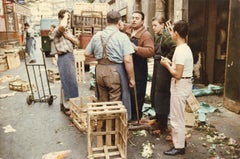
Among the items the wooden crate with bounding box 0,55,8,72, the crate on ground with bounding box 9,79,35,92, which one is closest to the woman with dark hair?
the crate on ground with bounding box 9,79,35,92

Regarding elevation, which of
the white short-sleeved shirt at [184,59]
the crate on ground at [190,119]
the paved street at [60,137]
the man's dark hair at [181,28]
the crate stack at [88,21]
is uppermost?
the crate stack at [88,21]

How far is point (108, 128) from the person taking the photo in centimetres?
450

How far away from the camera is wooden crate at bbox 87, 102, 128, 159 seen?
13.8 feet

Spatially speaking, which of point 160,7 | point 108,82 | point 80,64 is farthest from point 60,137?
point 160,7

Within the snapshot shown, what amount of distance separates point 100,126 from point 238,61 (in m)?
4.16

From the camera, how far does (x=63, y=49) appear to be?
6375mm

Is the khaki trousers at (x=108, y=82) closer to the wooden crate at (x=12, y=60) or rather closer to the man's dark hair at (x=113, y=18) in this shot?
the man's dark hair at (x=113, y=18)

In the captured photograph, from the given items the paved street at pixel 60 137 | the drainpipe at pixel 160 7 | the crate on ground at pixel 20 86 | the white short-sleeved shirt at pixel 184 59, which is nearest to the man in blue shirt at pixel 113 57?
the white short-sleeved shirt at pixel 184 59

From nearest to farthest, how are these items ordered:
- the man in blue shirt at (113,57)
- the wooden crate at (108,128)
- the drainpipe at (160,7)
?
1. the wooden crate at (108,128)
2. the man in blue shirt at (113,57)
3. the drainpipe at (160,7)

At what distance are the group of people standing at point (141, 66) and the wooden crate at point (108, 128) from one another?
0.50 m

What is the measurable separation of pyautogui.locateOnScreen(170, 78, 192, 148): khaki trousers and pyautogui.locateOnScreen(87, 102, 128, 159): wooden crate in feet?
2.87

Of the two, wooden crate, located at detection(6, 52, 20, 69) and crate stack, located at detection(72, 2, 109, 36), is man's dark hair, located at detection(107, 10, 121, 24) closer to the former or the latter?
crate stack, located at detection(72, 2, 109, 36)

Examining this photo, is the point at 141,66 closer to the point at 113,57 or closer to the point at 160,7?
the point at 113,57

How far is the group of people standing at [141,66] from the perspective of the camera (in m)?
4.50
